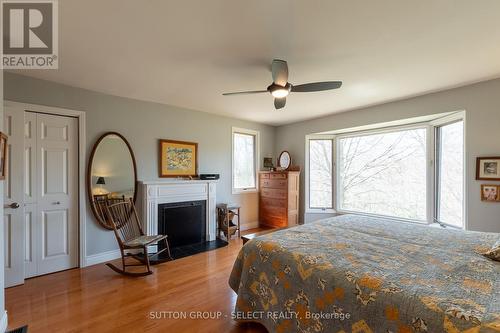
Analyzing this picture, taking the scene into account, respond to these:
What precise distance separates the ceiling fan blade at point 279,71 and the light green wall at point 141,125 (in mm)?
2373

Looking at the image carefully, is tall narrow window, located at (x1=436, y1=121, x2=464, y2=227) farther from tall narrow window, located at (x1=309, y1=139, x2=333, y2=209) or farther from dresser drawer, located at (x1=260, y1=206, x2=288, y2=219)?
dresser drawer, located at (x1=260, y1=206, x2=288, y2=219)

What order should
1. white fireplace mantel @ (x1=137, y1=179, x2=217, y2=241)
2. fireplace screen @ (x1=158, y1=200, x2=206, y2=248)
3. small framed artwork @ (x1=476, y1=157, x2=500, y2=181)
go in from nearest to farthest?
small framed artwork @ (x1=476, y1=157, x2=500, y2=181)
white fireplace mantel @ (x1=137, y1=179, x2=217, y2=241)
fireplace screen @ (x1=158, y1=200, x2=206, y2=248)

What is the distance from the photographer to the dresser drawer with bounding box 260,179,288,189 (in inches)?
189

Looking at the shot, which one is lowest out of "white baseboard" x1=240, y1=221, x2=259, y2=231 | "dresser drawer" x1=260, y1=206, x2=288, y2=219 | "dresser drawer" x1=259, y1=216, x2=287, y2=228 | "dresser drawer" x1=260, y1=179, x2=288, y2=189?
"white baseboard" x1=240, y1=221, x2=259, y2=231

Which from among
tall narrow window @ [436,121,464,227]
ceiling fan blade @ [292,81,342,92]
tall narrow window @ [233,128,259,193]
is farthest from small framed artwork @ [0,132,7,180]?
tall narrow window @ [436,121,464,227]

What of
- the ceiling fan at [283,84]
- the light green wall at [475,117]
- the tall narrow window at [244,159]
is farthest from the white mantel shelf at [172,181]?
the light green wall at [475,117]

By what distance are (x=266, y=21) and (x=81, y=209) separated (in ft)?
10.3

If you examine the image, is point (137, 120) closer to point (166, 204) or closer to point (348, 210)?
point (166, 204)

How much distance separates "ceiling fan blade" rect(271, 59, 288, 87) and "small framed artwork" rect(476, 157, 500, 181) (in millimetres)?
2617

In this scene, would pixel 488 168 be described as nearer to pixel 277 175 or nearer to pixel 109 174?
pixel 277 175

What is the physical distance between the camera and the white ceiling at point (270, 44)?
1.60 m

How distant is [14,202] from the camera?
2582mm

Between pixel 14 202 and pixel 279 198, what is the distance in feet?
13.0

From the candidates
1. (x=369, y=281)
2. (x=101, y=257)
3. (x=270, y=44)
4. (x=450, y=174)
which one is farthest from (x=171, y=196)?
(x=450, y=174)
